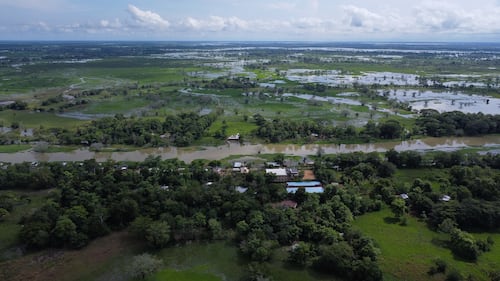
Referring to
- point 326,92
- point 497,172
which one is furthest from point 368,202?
point 326,92

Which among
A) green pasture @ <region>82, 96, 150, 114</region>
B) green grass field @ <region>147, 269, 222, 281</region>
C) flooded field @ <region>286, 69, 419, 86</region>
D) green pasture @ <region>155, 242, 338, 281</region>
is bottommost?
green grass field @ <region>147, 269, 222, 281</region>

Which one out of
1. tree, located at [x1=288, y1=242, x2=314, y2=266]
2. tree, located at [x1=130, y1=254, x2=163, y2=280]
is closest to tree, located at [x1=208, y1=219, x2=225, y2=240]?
tree, located at [x1=130, y1=254, x2=163, y2=280]

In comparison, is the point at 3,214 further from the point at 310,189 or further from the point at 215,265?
the point at 310,189

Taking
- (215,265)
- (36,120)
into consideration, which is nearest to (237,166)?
(215,265)

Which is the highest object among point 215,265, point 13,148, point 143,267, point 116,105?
point 116,105

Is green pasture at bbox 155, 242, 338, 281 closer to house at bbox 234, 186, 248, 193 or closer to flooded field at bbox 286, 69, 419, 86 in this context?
house at bbox 234, 186, 248, 193
